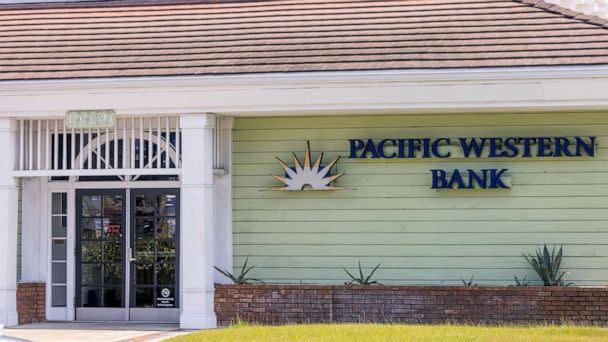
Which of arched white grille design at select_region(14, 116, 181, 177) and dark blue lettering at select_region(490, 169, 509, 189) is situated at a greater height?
arched white grille design at select_region(14, 116, 181, 177)

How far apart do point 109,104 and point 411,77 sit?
420 cm

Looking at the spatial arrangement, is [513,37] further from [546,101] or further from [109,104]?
[109,104]

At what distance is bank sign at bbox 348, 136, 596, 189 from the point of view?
1694 cm

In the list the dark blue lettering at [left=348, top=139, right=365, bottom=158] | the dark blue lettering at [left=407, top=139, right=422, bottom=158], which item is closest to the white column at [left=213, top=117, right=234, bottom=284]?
the dark blue lettering at [left=348, top=139, right=365, bottom=158]

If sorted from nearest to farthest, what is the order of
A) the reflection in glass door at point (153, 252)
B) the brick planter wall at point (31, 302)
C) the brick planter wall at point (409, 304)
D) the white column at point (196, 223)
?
the brick planter wall at point (409, 304)
the white column at point (196, 223)
the brick planter wall at point (31, 302)
the reflection in glass door at point (153, 252)

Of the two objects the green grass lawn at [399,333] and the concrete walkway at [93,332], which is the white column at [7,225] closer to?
the concrete walkway at [93,332]

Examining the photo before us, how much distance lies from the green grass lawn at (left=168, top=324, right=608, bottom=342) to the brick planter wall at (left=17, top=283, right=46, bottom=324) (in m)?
3.65

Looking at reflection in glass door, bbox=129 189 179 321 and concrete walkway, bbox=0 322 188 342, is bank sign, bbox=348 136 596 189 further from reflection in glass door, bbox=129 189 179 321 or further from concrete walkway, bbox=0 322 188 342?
concrete walkway, bbox=0 322 188 342

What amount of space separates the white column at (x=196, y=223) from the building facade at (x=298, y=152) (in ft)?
0.08

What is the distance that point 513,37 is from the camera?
55.4 ft

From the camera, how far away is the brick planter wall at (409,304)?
16281 mm

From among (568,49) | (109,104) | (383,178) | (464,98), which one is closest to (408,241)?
(383,178)

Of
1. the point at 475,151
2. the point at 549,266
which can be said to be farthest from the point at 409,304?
the point at 475,151

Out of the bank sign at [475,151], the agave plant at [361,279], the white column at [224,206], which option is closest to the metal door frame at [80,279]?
the white column at [224,206]
